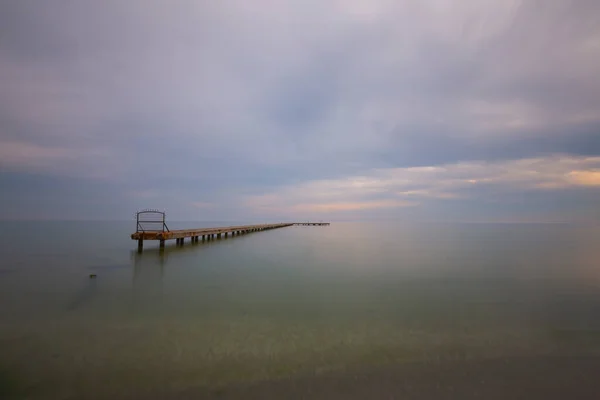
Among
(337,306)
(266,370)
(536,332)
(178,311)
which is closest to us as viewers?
(266,370)

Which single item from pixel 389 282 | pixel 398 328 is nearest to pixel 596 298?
pixel 389 282

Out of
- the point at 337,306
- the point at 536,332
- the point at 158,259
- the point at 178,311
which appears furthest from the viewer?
the point at 158,259

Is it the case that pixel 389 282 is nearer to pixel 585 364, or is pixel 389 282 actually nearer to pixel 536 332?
pixel 536 332

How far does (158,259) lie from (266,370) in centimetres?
1660

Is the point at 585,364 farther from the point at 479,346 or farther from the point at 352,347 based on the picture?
the point at 352,347

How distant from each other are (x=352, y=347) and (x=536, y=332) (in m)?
4.82

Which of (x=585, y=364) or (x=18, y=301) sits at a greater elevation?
(x=18, y=301)

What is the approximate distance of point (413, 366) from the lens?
5.25 meters

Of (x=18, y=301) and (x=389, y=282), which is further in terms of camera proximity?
(x=389, y=282)

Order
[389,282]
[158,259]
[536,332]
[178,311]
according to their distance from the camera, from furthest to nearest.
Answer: [158,259] → [389,282] → [178,311] → [536,332]

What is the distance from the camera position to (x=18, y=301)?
9.62 m

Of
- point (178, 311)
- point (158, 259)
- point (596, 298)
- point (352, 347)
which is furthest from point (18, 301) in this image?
point (596, 298)

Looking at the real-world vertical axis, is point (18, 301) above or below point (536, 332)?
above

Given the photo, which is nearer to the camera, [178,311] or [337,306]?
[178,311]
